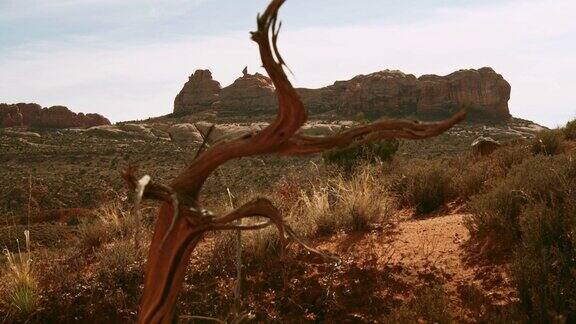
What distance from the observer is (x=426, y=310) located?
5305 millimetres

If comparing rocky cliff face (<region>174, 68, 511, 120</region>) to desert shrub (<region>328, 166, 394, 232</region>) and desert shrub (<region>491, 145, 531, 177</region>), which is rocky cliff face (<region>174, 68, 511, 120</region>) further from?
desert shrub (<region>328, 166, 394, 232</region>)

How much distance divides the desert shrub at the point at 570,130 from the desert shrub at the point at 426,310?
1124cm

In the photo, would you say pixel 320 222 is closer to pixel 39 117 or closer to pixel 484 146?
pixel 484 146

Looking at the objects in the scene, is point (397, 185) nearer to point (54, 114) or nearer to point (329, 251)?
point (329, 251)

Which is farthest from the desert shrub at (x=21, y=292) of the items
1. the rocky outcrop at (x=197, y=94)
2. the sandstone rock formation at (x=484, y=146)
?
the rocky outcrop at (x=197, y=94)

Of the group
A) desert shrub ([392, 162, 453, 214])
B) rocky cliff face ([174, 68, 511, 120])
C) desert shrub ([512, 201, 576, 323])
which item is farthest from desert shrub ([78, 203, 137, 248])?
rocky cliff face ([174, 68, 511, 120])

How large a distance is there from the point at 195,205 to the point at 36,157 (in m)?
37.9

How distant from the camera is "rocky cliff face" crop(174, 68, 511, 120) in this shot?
67.1 m

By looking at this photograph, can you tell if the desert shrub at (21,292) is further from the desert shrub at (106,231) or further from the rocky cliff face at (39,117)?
the rocky cliff face at (39,117)

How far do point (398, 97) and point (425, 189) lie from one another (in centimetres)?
6082

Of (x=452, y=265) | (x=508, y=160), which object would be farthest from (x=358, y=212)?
(x=508, y=160)

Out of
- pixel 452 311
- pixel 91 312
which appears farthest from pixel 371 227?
pixel 91 312

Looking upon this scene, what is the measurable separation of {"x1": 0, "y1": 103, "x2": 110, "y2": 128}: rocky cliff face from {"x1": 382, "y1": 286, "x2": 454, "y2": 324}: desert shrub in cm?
8212

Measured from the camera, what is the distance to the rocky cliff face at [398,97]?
220ft
